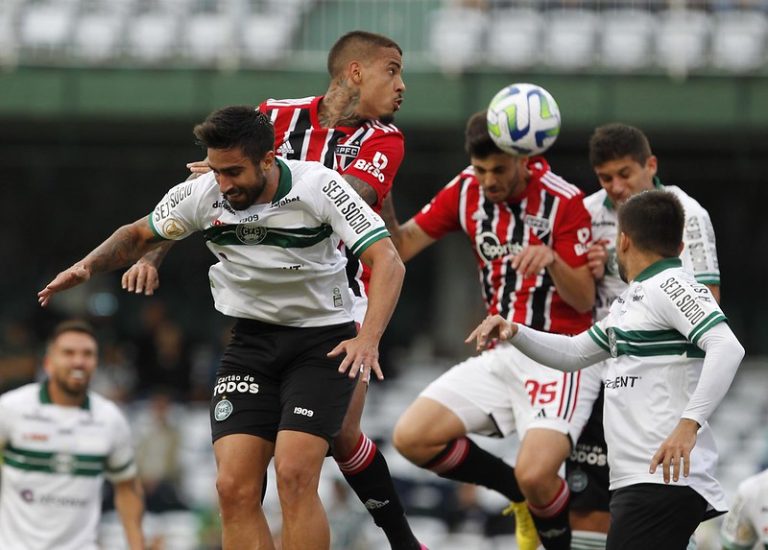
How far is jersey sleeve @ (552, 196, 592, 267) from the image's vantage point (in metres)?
7.46

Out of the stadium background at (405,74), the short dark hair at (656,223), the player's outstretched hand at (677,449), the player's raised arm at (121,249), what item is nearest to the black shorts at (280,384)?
the player's raised arm at (121,249)

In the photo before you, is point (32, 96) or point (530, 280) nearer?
point (530, 280)

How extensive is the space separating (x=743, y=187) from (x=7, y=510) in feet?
54.2

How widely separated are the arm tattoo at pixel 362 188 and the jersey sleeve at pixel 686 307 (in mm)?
1532

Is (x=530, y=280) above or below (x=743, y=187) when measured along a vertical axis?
above

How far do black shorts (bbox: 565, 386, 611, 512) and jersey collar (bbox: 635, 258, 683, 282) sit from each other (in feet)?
6.07

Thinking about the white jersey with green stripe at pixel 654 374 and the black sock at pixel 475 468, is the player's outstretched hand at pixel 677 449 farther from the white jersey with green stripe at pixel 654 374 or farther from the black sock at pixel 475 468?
the black sock at pixel 475 468

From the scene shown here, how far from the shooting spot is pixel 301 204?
599 cm

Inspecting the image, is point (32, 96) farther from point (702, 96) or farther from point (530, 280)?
point (530, 280)

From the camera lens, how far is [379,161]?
22.4 feet

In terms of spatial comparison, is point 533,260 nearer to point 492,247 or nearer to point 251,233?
point 492,247

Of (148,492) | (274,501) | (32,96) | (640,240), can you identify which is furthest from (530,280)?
(32,96)

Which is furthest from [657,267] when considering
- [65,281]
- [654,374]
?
[65,281]

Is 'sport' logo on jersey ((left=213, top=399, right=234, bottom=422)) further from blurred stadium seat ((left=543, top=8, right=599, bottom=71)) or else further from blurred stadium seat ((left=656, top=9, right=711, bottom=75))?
blurred stadium seat ((left=656, top=9, right=711, bottom=75))
